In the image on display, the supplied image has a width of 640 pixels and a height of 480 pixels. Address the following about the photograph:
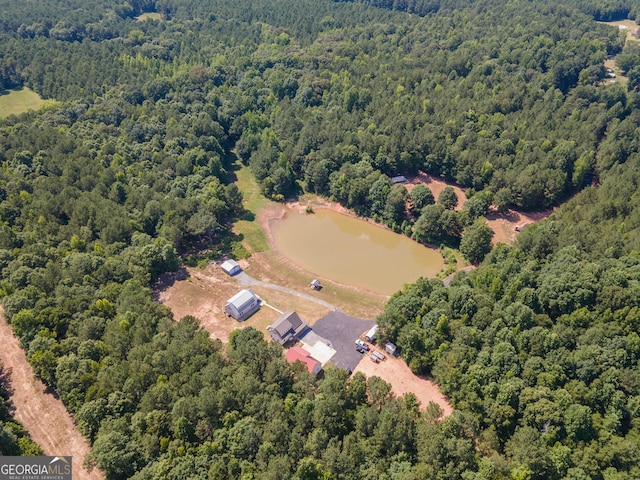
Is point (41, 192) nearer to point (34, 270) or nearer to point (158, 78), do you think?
point (34, 270)

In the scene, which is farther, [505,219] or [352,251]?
[505,219]

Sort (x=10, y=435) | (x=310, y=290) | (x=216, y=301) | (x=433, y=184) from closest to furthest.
A: (x=10, y=435)
(x=216, y=301)
(x=310, y=290)
(x=433, y=184)

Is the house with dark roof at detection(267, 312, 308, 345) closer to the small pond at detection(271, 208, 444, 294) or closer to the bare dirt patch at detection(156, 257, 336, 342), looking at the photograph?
the bare dirt patch at detection(156, 257, 336, 342)

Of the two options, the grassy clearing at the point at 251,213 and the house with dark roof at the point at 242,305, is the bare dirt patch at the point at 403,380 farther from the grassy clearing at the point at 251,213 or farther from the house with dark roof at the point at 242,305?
the grassy clearing at the point at 251,213

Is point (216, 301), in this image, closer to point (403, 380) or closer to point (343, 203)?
point (403, 380)

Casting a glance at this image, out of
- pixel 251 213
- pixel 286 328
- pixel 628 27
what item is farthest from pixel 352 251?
pixel 628 27

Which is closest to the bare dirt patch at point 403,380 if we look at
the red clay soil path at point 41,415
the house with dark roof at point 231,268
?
the house with dark roof at point 231,268
